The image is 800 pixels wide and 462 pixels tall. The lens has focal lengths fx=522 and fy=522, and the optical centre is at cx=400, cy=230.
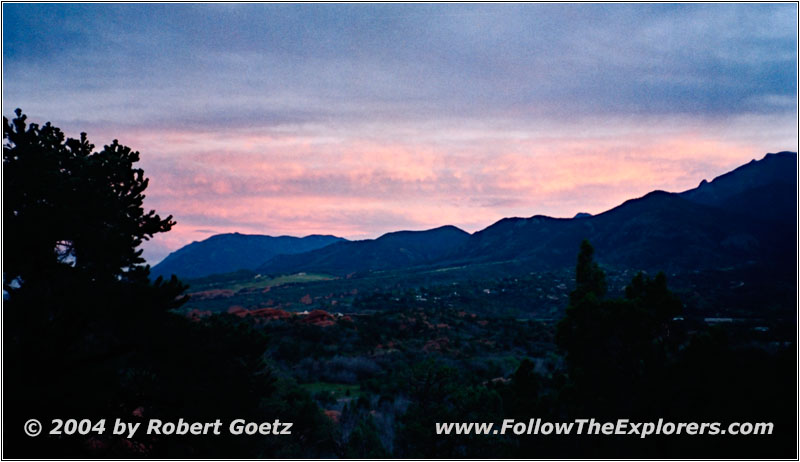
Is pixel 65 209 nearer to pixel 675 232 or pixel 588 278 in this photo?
pixel 588 278

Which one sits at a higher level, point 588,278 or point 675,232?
point 675,232

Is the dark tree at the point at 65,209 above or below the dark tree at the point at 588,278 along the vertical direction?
above

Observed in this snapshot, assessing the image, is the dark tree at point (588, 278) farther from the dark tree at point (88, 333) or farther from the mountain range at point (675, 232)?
the mountain range at point (675, 232)

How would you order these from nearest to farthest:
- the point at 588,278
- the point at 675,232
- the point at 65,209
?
1. the point at 65,209
2. the point at 588,278
3. the point at 675,232

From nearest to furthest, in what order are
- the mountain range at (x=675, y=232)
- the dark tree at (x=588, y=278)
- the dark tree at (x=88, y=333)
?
the dark tree at (x=88, y=333) → the dark tree at (x=588, y=278) → the mountain range at (x=675, y=232)

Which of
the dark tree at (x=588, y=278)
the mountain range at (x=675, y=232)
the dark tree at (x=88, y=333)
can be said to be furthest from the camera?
the mountain range at (x=675, y=232)

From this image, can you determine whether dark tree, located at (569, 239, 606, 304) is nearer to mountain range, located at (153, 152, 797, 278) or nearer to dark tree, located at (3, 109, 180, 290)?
dark tree, located at (3, 109, 180, 290)

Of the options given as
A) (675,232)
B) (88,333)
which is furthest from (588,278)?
(675,232)

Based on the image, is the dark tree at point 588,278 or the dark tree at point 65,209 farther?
the dark tree at point 588,278

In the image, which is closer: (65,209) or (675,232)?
(65,209)

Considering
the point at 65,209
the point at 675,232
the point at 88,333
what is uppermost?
the point at 675,232

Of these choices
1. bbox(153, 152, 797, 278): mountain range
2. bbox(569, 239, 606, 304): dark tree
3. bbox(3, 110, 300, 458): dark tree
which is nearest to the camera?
bbox(3, 110, 300, 458): dark tree

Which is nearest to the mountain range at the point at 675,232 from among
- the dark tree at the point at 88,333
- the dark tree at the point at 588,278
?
the dark tree at the point at 588,278

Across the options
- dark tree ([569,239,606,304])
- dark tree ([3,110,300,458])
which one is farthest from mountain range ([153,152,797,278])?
dark tree ([3,110,300,458])
